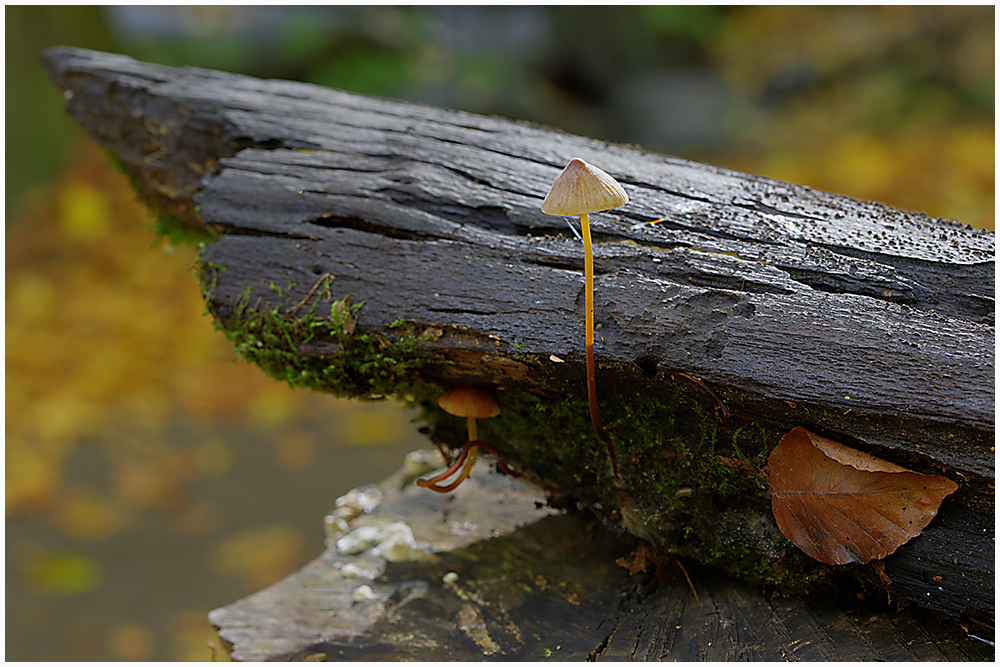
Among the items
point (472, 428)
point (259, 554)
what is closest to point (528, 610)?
point (472, 428)

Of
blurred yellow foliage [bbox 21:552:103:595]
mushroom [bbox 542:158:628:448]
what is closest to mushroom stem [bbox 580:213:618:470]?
mushroom [bbox 542:158:628:448]

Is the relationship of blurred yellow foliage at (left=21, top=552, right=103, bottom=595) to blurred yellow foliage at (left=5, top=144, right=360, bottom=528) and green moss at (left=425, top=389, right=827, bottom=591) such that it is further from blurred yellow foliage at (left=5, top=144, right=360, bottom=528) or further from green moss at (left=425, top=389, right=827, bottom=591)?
green moss at (left=425, top=389, right=827, bottom=591)

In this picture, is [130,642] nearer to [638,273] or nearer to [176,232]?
[176,232]

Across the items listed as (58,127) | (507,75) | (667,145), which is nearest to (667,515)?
(667,145)

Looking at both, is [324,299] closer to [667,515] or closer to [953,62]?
[667,515]

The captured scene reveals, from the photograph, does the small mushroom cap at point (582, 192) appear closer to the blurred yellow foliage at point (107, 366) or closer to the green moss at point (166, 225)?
the green moss at point (166, 225)
